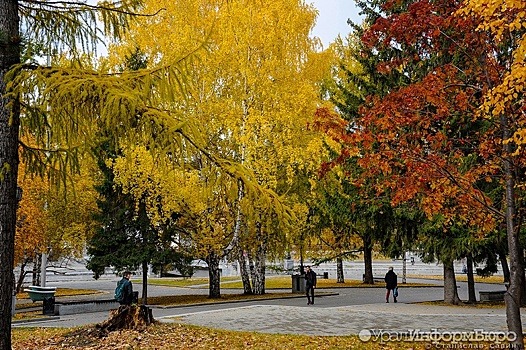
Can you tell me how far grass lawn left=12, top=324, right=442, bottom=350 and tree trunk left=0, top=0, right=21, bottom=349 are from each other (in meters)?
3.58

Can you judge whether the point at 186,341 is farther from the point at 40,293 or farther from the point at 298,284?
the point at 298,284

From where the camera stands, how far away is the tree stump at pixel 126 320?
1071 cm

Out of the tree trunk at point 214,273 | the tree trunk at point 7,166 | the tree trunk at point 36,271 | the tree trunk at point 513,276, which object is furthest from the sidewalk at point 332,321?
the tree trunk at point 36,271

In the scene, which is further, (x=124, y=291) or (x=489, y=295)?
(x=489, y=295)

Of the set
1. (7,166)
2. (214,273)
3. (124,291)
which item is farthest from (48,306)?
(7,166)

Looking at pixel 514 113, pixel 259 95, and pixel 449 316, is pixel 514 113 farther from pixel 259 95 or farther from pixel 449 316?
pixel 259 95

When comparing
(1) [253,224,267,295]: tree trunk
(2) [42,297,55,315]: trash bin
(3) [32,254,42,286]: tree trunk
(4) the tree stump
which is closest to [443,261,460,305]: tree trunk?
(1) [253,224,267,295]: tree trunk

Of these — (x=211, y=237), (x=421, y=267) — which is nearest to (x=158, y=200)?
(x=211, y=237)

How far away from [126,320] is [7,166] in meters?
6.00


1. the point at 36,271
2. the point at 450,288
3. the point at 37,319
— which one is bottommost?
the point at 37,319

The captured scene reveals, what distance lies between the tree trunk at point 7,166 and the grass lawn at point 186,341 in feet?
11.7

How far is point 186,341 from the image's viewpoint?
10078 mm

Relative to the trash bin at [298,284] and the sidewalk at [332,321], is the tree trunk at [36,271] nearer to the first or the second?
the trash bin at [298,284]

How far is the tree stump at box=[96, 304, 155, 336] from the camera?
10.7 meters
